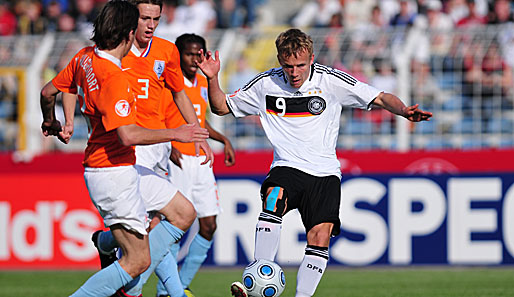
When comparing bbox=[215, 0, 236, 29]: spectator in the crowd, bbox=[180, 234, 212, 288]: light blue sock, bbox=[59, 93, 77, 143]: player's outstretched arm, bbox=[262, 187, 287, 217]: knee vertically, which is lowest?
bbox=[180, 234, 212, 288]: light blue sock

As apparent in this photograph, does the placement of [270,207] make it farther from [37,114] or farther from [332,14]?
[332,14]

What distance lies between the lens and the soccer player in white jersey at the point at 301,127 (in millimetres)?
6641

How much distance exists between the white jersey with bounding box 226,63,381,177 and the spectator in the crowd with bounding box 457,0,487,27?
7.95 m

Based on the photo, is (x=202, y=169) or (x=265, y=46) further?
(x=265, y=46)

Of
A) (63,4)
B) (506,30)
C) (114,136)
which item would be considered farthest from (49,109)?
(63,4)

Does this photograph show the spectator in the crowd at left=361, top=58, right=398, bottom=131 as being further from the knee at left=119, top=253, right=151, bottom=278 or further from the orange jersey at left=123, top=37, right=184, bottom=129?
the knee at left=119, top=253, right=151, bottom=278

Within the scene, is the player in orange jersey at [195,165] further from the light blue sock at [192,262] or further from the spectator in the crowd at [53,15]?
the spectator in the crowd at [53,15]

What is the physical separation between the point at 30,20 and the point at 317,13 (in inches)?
203

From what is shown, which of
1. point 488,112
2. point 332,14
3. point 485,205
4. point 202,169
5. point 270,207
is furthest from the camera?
point 332,14

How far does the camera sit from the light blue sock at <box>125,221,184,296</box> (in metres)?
6.75

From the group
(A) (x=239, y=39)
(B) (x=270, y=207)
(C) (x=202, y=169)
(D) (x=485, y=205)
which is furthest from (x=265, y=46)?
(B) (x=270, y=207)

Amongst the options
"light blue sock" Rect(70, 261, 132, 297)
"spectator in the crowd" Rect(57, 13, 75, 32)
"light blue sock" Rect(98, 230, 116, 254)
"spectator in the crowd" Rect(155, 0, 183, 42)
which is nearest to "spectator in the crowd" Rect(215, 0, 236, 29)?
"spectator in the crowd" Rect(155, 0, 183, 42)

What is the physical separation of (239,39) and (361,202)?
3047 mm

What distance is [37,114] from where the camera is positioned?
1306 cm
